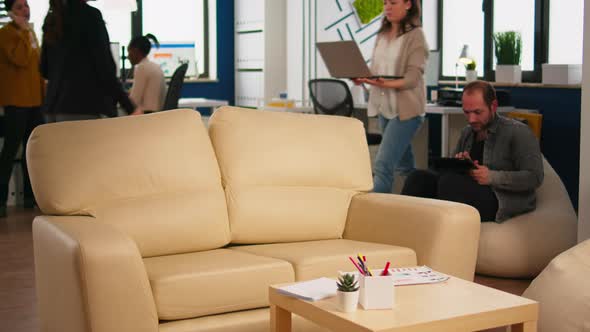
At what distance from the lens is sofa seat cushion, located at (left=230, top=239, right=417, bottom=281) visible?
10.2ft

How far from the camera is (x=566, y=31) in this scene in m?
6.54

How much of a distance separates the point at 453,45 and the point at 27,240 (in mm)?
4039

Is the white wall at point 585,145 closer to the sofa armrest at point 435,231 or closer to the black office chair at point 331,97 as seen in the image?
the sofa armrest at point 435,231

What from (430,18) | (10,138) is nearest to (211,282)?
(10,138)

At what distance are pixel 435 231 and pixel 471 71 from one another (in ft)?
13.0

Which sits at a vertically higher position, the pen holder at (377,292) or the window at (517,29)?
the window at (517,29)

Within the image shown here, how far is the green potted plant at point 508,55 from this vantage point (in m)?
6.66

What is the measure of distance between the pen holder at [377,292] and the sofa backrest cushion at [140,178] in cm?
105

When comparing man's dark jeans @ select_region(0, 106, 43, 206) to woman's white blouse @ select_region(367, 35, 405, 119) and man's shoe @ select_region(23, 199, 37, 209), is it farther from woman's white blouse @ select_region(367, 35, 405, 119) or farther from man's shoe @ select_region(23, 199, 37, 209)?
woman's white blouse @ select_region(367, 35, 405, 119)

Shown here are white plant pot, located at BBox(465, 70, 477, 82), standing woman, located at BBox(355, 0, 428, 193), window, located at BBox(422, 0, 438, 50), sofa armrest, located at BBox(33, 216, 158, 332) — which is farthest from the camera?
window, located at BBox(422, 0, 438, 50)

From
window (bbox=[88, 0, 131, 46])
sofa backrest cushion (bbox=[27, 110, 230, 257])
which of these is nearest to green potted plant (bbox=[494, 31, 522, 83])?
sofa backrest cushion (bbox=[27, 110, 230, 257])

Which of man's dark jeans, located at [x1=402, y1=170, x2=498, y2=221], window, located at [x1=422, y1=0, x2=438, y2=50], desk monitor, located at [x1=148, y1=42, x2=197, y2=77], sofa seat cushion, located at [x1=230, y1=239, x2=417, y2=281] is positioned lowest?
sofa seat cushion, located at [x1=230, y1=239, x2=417, y2=281]

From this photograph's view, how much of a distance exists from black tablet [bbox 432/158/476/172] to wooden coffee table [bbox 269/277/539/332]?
1719 millimetres

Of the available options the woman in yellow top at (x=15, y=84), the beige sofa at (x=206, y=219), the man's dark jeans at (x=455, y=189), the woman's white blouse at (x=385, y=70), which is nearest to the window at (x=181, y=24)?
the woman in yellow top at (x=15, y=84)
